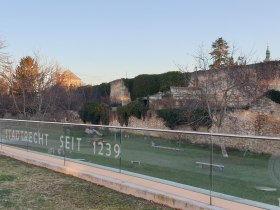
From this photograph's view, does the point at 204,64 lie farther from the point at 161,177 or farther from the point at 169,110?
the point at 161,177

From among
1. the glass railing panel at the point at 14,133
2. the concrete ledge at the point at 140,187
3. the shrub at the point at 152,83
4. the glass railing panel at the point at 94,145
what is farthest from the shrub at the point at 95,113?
the glass railing panel at the point at 94,145

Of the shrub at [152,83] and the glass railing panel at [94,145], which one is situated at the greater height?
the shrub at [152,83]

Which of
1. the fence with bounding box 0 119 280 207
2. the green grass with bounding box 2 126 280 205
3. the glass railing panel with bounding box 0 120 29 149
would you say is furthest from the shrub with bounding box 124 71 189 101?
the green grass with bounding box 2 126 280 205

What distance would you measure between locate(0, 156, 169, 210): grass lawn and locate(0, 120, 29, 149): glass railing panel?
3.49 m

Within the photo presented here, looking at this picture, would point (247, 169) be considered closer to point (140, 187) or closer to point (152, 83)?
point (140, 187)

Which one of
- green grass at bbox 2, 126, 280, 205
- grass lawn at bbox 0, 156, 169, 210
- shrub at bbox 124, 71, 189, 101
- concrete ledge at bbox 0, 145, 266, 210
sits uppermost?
shrub at bbox 124, 71, 189, 101

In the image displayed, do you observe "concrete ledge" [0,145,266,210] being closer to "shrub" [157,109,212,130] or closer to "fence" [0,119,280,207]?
"fence" [0,119,280,207]

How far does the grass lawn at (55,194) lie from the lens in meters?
6.28

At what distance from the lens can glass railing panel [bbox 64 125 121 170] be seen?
8.48 metres

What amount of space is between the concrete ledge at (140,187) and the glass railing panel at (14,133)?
82.8 inches

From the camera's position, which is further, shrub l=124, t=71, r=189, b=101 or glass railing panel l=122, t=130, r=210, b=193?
shrub l=124, t=71, r=189, b=101

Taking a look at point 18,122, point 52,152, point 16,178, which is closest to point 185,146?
point 16,178

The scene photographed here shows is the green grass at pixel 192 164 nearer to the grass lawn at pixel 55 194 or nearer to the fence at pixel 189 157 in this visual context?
the fence at pixel 189 157

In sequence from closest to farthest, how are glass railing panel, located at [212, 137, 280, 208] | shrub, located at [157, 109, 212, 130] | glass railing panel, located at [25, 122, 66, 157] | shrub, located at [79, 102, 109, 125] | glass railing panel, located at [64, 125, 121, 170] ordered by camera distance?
glass railing panel, located at [212, 137, 280, 208], glass railing panel, located at [64, 125, 121, 170], glass railing panel, located at [25, 122, 66, 157], shrub, located at [157, 109, 212, 130], shrub, located at [79, 102, 109, 125]
